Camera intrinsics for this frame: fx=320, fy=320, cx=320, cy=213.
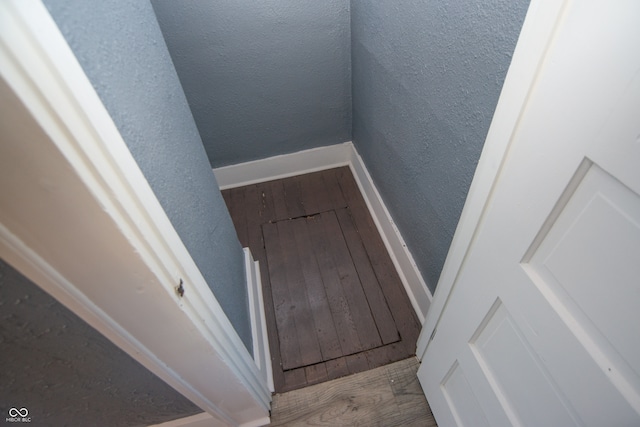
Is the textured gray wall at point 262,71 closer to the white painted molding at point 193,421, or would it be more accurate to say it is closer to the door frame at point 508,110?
the door frame at point 508,110

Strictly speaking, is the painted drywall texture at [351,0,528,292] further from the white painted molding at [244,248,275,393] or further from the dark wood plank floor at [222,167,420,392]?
the white painted molding at [244,248,275,393]

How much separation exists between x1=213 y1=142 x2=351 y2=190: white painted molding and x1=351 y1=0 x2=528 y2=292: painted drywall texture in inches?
17.7

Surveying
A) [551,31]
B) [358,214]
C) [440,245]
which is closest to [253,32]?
[358,214]

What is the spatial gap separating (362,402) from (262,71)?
1.49 meters

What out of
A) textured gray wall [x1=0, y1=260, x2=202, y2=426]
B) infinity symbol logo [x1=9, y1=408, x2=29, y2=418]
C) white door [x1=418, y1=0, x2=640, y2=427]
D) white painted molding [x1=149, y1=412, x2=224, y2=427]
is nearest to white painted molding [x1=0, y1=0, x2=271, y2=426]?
textured gray wall [x1=0, y1=260, x2=202, y2=426]

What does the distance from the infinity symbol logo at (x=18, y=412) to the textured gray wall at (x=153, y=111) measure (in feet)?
1.28

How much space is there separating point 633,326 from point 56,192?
2.17 feet

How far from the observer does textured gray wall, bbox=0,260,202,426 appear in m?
0.44

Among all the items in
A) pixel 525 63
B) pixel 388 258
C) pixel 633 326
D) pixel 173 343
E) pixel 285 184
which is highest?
pixel 285 184

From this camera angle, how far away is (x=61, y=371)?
0.57 meters

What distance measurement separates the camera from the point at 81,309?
18.4 inches

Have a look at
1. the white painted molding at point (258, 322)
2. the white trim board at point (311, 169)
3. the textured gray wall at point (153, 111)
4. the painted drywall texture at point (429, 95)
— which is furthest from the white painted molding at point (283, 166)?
the textured gray wall at point (153, 111)

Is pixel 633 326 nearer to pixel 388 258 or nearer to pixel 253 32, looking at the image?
pixel 388 258

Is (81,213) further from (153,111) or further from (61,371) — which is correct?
(61,371)
